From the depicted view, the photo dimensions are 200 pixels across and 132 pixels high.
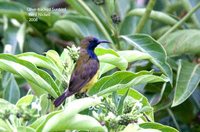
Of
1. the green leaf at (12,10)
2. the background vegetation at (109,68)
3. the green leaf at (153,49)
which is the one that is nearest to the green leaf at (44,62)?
the background vegetation at (109,68)

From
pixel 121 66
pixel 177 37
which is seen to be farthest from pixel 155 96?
pixel 121 66

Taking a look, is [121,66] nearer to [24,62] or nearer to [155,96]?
[24,62]

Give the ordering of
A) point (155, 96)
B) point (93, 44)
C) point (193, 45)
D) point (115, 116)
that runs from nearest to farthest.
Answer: point (115, 116) < point (93, 44) < point (193, 45) < point (155, 96)

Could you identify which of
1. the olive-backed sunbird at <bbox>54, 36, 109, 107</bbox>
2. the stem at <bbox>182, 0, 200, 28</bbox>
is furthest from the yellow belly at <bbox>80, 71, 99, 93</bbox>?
the stem at <bbox>182, 0, 200, 28</bbox>

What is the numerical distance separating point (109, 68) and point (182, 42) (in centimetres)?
74

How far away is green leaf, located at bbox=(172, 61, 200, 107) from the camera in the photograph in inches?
85.0

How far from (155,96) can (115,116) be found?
46.0 inches

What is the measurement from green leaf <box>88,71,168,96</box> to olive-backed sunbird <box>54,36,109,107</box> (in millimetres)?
70

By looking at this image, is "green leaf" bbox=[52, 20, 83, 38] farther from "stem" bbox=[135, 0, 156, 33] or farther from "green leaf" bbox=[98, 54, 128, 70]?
"green leaf" bbox=[98, 54, 128, 70]

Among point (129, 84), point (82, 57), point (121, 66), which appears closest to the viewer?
point (129, 84)

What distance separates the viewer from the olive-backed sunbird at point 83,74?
5.69 ft

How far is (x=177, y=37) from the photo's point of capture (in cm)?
253

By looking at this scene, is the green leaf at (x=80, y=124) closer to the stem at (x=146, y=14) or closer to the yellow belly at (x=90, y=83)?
the yellow belly at (x=90, y=83)

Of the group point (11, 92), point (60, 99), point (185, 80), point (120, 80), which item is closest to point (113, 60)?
point (120, 80)
